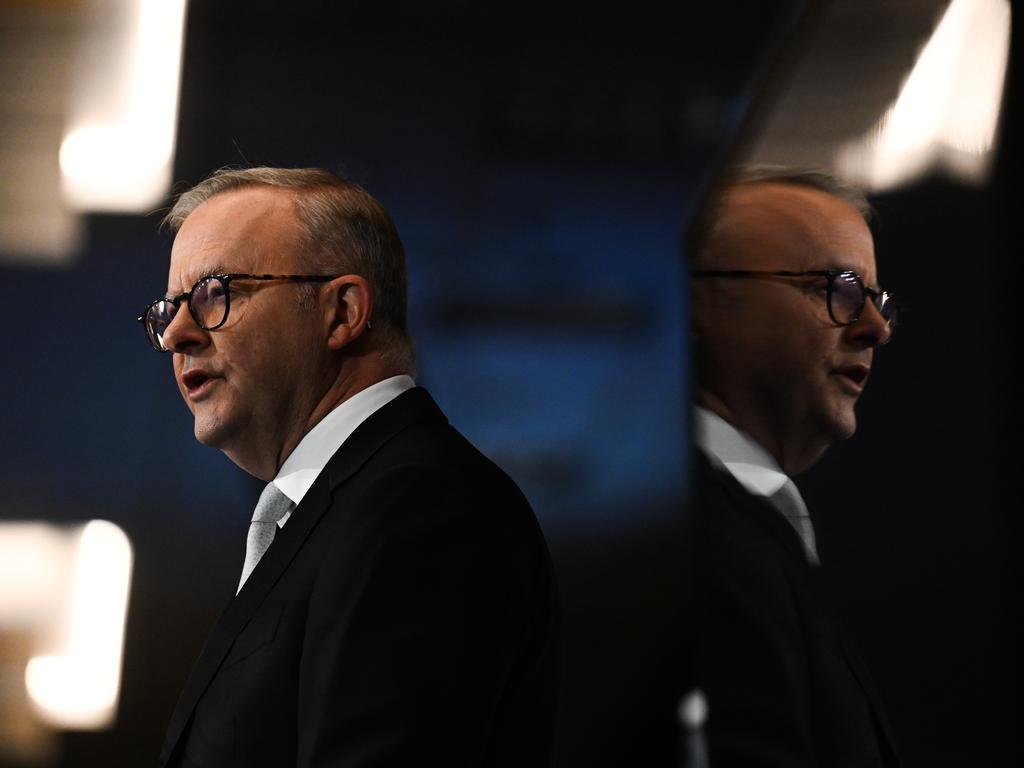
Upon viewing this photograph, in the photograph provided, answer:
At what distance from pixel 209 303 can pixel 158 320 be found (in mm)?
78

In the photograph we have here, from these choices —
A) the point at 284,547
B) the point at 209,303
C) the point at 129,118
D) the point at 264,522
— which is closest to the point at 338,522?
the point at 284,547

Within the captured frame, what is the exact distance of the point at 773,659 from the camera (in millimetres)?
753

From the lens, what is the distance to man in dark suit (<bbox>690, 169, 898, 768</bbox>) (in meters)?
0.70

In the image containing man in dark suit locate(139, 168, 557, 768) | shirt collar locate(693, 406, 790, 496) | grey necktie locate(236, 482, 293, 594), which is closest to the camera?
shirt collar locate(693, 406, 790, 496)

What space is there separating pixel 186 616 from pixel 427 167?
552 mm

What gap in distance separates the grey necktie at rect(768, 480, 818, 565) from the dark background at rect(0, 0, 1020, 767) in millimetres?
446

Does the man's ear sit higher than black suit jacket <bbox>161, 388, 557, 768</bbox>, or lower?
higher

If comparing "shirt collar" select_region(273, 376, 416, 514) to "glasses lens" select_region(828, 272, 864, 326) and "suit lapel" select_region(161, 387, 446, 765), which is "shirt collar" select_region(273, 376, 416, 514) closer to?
"suit lapel" select_region(161, 387, 446, 765)

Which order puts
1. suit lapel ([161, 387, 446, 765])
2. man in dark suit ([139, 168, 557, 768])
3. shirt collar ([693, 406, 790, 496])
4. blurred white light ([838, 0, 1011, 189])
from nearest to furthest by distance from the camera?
blurred white light ([838, 0, 1011, 189]) → shirt collar ([693, 406, 790, 496]) → man in dark suit ([139, 168, 557, 768]) → suit lapel ([161, 387, 446, 765])

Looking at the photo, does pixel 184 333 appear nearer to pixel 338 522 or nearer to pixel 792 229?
pixel 338 522

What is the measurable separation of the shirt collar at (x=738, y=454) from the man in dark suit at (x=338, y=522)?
23 centimetres

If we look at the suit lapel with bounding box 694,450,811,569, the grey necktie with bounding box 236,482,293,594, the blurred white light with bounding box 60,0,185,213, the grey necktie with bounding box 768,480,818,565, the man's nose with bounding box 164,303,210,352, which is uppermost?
the blurred white light with bounding box 60,0,185,213

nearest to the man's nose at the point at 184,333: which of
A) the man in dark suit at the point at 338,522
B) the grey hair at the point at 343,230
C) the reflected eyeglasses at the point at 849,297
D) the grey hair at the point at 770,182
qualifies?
the man in dark suit at the point at 338,522

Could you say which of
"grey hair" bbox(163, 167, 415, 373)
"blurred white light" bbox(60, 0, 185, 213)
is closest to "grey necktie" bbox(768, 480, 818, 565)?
"grey hair" bbox(163, 167, 415, 373)
